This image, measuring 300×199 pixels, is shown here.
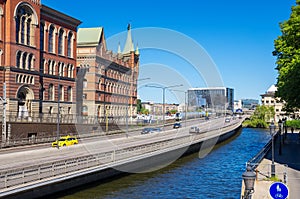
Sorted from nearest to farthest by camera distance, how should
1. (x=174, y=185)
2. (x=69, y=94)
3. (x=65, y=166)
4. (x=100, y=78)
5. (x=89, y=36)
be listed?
(x=65, y=166) → (x=174, y=185) → (x=69, y=94) → (x=100, y=78) → (x=89, y=36)

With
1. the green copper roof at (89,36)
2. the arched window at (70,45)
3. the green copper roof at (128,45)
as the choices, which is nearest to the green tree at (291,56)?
the arched window at (70,45)

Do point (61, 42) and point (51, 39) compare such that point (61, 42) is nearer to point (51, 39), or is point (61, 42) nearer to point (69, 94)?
point (51, 39)

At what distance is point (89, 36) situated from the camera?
9188cm

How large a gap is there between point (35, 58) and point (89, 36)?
3530 cm

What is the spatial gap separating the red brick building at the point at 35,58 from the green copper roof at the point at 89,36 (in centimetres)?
1723

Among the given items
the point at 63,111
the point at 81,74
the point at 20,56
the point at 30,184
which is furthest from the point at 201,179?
the point at 81,74

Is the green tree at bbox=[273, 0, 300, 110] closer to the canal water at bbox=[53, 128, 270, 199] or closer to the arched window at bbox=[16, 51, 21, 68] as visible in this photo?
the canal water at bbox=[53, 128, 270, 199]

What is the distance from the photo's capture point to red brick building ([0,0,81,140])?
52438mm

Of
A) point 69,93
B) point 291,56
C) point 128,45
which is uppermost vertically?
point 128,45

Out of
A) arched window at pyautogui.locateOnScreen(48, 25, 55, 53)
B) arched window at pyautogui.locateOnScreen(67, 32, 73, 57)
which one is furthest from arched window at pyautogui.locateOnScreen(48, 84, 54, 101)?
arched window at pyautogui.locateOnScreen(67, 32, 73, 57)

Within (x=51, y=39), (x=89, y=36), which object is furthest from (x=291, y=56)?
(x=89, y=36)

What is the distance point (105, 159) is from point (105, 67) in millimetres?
62338

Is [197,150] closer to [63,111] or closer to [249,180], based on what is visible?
[63,111]

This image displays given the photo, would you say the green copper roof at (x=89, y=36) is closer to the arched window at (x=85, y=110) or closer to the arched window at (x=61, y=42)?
the arched window at (x=85, y=110)
